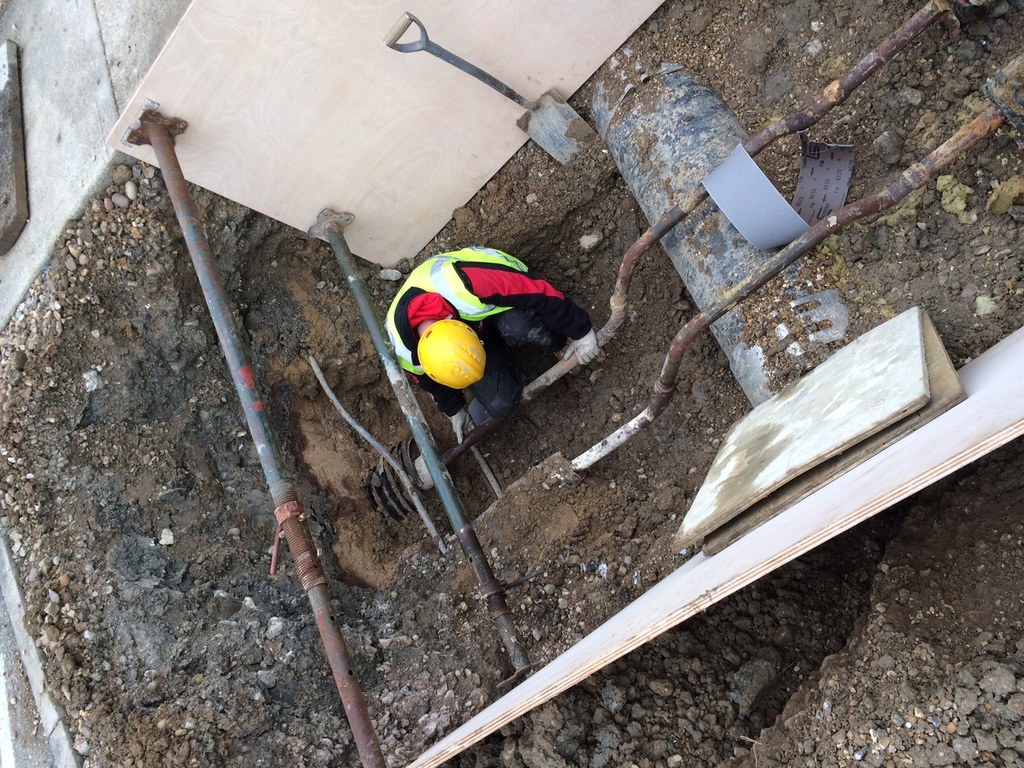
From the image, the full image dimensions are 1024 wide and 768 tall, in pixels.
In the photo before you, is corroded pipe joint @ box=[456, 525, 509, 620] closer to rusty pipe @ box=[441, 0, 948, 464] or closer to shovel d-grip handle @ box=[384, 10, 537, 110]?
rusty pipe @ box=[441, 0, 948, 464]

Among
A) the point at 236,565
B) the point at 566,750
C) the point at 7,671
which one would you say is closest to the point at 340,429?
the point at 236,565

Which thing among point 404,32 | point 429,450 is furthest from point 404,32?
point 429,450

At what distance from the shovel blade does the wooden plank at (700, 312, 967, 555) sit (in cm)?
222

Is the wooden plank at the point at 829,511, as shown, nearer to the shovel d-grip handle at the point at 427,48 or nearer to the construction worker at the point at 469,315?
the construction worker at the point at 469,315

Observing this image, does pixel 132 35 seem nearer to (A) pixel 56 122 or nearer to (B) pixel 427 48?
(A) pixel 56 122

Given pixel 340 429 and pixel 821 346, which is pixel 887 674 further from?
pixel 340 429

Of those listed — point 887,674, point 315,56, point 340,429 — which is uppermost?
point 887,674

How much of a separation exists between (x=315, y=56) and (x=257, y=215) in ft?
3.54

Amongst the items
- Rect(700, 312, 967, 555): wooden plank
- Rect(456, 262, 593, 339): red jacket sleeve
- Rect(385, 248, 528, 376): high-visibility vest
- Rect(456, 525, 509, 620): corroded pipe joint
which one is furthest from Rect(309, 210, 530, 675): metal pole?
Rect(700, 312, 967, 555): wooden plank

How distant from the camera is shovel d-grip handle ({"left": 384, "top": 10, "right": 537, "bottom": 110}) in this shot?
345 centimetres

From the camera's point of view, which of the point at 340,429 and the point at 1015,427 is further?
the point at 340,429

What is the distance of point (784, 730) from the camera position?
2.51 m

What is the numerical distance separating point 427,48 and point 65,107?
7.49ft

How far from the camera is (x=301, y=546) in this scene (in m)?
3.02
